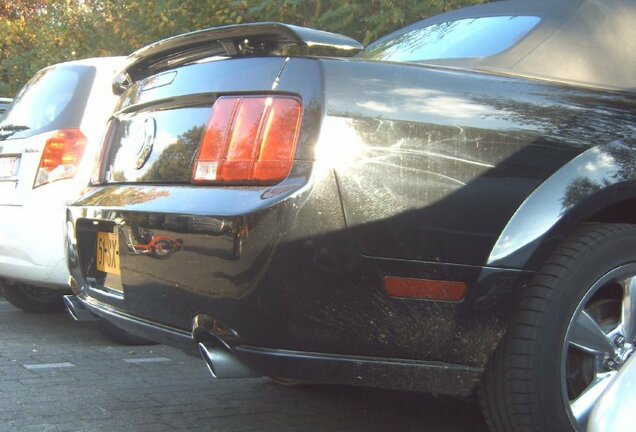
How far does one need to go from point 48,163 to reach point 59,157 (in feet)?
0.25

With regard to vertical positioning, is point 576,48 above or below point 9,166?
above

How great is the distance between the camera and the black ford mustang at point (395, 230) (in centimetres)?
272

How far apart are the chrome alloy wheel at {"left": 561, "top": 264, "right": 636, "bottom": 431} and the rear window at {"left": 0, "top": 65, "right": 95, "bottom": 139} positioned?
346cm

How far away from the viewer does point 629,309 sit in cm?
312

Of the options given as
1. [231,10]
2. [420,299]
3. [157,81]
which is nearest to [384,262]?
[420,299]

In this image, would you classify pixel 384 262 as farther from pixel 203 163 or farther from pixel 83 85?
pixel 83 85

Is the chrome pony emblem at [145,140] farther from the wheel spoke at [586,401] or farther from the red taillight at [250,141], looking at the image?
the wheel spoke at [586,401]

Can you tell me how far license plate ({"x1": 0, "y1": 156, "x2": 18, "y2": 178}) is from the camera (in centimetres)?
557

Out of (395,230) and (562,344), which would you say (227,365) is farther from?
(562,344)

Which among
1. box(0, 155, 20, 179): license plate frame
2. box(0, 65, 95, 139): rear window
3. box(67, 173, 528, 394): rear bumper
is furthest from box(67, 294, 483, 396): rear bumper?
box(0, 155, 20, 179): license plate frame

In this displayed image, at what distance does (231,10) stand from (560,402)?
25.0 feet

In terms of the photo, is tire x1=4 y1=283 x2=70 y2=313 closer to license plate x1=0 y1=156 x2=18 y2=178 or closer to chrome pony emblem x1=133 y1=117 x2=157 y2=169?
license plate x1=0 y1=156 x2=18 y2=178

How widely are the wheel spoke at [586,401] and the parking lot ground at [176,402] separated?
2.69ft

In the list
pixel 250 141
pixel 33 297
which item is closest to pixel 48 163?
pixel 33 297
